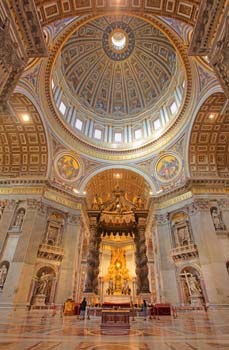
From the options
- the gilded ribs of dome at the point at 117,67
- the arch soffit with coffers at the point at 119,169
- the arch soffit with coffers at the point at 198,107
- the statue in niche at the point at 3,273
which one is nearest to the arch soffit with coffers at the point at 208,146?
the arch soffit with coffers at the point at 198,107

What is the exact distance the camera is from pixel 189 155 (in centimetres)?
1806

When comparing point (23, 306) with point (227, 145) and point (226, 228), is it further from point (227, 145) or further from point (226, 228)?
point (227, 145)

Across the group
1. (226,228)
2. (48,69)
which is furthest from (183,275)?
(48,69)

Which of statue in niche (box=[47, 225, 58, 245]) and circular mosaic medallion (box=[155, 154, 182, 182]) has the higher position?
circular mosaic medallion (box=[155, 154, 182, 182])

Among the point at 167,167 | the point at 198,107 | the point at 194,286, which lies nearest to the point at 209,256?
the point at 194,286

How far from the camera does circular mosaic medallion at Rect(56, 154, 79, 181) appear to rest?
758 inches

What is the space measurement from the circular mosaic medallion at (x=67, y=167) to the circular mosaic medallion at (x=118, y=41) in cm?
1515

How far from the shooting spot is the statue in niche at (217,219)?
1526cm

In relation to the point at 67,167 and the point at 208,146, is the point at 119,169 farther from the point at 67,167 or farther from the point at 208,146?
the point at 208,146

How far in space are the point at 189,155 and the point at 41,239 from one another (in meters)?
14.2

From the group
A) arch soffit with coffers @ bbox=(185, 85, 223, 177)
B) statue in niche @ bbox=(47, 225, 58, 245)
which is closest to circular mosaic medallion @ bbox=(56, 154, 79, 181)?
statue in niche @ bbox=(47, 225, 58, 245)

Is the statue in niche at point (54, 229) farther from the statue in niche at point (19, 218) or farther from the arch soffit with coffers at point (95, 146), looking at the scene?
the arch soffit with coffers at point (95, 146)

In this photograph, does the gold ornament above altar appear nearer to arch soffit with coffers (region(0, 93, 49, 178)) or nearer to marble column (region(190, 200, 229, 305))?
marble column (region(190, 200, 229, 305))

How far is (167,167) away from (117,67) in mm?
15483
